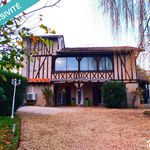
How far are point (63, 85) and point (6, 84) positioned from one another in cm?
1212

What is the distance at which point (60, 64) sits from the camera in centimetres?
2252

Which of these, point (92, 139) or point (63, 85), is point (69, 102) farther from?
point (92, 139)

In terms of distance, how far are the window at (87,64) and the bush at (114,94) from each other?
3.43 metres

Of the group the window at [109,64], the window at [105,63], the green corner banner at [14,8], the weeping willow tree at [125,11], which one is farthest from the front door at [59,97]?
the green corner banner at [14,8]

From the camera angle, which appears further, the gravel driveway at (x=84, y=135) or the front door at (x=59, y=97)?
the front door at (x=59, y=97)

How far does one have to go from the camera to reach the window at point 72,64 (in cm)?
2227

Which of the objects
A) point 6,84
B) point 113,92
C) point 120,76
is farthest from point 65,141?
point 120,76

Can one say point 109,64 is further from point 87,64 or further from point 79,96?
point 79,96

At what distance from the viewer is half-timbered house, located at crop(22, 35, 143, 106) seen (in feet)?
70.9

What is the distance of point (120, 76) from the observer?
21594 millimetres

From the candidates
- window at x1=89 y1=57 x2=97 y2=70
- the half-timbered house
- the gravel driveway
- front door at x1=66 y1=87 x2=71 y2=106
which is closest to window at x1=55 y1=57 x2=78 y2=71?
the half-timbered house

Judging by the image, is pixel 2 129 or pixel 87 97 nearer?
pixel 2 129

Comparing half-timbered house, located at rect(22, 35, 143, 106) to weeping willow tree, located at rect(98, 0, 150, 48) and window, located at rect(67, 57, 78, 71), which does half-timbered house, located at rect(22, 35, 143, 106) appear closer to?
window, located at rect(67, 57, 78, 71)

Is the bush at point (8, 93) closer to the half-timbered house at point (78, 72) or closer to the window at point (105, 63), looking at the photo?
the half-timbered house at point (78, 72)
